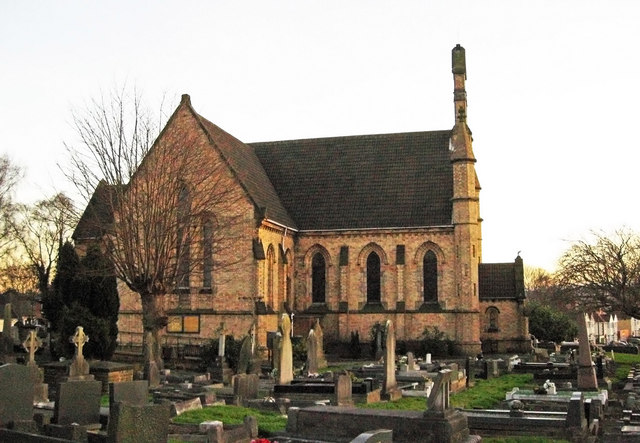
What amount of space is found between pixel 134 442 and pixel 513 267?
37.2 metres

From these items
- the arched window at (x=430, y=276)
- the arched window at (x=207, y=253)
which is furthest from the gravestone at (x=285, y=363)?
the arched window at (x=430, y=276)

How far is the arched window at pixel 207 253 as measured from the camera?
1177 inches

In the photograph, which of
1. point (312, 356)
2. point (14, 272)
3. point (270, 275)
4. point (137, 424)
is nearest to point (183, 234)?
point (312, 356)

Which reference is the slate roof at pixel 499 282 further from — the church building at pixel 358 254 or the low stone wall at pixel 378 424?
the low stone wall at pixel 378 424

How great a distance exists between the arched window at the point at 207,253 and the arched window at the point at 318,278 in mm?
6802

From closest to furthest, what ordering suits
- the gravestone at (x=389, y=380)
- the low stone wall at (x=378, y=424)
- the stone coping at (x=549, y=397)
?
the low stone wall at (x=378, y=424)
the stone coping at (x=549, y=397)
the gravestone at (x=389, y=380)

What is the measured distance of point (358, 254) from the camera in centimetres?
4194

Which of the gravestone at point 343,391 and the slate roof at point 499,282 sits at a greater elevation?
the slate roof at point 499,282

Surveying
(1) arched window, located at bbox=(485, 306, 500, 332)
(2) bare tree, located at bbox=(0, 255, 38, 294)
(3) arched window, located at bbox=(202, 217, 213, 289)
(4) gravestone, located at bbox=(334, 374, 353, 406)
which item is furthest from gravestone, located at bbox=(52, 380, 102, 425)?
(2) bare tree, located at bbox=(0, 255, 38, 294)

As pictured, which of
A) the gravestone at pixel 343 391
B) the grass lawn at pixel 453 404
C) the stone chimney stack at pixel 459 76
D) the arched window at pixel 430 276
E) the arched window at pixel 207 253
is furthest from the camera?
the stone chimney stack at pixel 459 76

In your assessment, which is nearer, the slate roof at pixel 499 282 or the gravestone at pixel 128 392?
the gravestone at pixel 128 392

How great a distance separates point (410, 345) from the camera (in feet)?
130

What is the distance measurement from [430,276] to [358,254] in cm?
406

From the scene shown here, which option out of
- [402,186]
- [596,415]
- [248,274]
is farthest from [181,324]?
[596,415]
